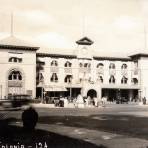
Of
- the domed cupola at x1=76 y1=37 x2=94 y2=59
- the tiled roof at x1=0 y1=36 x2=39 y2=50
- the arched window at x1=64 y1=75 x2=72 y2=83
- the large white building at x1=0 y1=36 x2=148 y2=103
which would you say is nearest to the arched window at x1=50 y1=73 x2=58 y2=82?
the large white building at x1=0 y1=36 x2=148 y2=103

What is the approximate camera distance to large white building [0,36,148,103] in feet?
172

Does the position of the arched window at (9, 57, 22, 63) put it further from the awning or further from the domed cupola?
the domed cupola

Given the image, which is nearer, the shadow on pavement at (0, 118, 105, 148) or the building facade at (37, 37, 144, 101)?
the shadow on pavement at (0, 118, 105, 148)

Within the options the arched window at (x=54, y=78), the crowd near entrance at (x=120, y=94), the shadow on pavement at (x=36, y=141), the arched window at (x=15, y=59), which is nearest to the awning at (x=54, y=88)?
the arched window at (x=54, y=78)

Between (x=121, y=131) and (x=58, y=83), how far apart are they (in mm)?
39685

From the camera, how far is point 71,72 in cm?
5791

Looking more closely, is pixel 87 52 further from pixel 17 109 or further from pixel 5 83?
pixel 17 109

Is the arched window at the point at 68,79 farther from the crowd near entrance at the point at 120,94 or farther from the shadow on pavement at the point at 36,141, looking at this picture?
the shadow on pavement at the point at 36,141

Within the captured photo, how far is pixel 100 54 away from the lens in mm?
59938

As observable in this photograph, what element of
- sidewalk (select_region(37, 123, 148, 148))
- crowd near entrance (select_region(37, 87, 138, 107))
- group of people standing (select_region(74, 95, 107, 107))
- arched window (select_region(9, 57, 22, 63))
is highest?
arched window (select_region(9, 57, 22, 63))

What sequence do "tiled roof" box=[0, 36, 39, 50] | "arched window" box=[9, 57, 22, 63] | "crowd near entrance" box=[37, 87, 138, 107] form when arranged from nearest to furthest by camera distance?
"tiled roof" box=[0, 36, 39, 50] → "arched window" box=[9, 57, 22, 63] → "crowd near entrance" box=[37, 87, 138, 107]

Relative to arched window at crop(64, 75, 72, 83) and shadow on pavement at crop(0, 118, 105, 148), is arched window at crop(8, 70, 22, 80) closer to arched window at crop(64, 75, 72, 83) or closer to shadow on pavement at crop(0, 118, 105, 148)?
arched window at crop(64, 75, 72, 83)

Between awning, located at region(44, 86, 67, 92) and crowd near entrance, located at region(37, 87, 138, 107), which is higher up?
awning, located at region(44, 86, 67, 92)

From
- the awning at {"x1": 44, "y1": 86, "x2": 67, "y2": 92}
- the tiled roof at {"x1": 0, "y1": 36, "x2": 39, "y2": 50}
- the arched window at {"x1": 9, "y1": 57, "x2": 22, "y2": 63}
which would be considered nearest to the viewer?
the tiled roof at {"x1": 0, "y1": 36, "x2": 39, "y2": 50}
